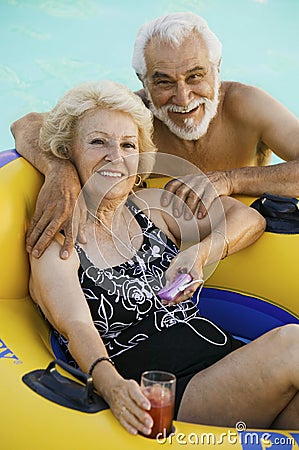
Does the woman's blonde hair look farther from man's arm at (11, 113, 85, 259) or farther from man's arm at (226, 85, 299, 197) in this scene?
man's arm at (226, 85, 299, 197)

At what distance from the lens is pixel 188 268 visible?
6.13ft

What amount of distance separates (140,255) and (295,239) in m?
0.58

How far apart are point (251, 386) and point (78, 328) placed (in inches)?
16.5

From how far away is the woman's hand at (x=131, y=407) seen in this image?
53.7 inches

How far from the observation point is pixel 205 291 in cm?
232

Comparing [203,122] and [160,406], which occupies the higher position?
[203,122]

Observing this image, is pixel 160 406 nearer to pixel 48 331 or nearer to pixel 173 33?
pixel 48 331

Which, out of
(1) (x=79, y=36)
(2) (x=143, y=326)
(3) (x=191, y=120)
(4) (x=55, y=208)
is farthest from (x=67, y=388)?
(1) (x=79, y=36)

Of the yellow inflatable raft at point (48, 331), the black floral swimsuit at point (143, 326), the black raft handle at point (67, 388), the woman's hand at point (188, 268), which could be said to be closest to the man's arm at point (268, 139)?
the yellow inflatable raft at point (48, 331)

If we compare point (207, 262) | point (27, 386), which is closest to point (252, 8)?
point (207, 262)

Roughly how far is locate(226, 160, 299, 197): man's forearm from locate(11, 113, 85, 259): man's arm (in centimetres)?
68

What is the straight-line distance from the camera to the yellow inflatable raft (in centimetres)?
141

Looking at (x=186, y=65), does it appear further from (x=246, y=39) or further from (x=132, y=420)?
(x=246, y=39)

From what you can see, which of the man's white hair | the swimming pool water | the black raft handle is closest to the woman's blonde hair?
the man's white hair
